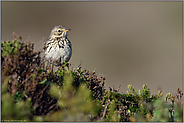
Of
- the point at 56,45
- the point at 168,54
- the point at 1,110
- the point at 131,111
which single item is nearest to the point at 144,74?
the point at 168,54

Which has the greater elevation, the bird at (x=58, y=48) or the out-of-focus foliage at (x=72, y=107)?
the bird at (x=58, y=48)

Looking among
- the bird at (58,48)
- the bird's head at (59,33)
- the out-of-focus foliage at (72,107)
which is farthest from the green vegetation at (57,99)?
the bird's head at (59,33)

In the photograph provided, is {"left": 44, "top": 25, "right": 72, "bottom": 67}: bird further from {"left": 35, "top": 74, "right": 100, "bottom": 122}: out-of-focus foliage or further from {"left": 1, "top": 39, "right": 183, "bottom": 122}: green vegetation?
{"left": 35, "top": 74, "right": 100, "bottom": 122}: out-of-focus foliage

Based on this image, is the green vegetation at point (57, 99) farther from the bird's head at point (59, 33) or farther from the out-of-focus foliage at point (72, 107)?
the bird's head at point (59, 33)

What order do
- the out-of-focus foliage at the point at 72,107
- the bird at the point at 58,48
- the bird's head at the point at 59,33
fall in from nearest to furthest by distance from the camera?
the out-of-focus foliage at the point at 72,107
the bird at the point at 58,48
the bird's head at the point at 59,33

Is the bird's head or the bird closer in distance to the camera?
the bird

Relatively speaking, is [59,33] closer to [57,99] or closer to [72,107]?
[57,99]

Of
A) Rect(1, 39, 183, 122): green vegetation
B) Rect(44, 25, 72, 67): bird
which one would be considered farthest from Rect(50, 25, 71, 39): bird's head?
Rect(1, 39, 183, 122): green vegetation

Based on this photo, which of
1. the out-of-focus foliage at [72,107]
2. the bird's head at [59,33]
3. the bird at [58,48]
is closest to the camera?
the out-of-focus foliage at [72,107]
